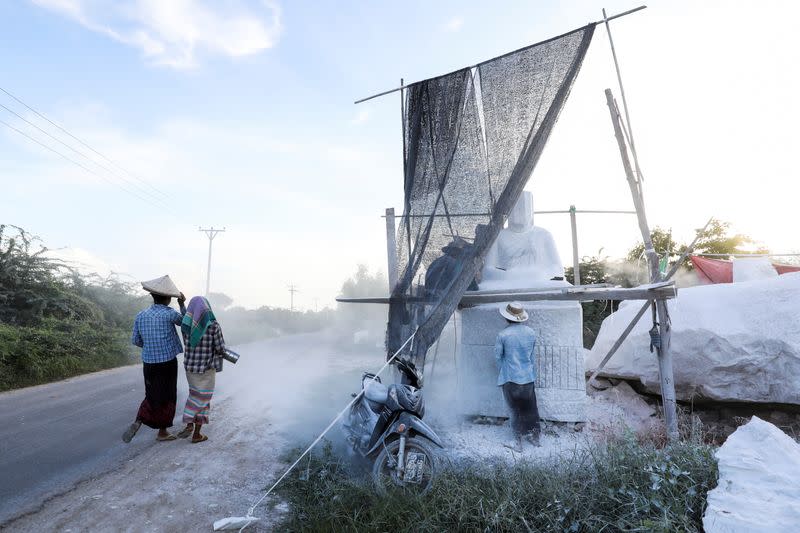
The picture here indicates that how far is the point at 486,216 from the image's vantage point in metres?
6.07

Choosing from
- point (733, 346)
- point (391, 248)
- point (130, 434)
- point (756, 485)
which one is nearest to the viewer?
point (756, 485)

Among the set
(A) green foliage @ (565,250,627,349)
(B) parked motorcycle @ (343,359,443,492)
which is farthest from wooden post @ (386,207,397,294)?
(A) green foliage @ (565,250,627,349)

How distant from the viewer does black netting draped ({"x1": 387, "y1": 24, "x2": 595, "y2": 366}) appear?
5.83 metres

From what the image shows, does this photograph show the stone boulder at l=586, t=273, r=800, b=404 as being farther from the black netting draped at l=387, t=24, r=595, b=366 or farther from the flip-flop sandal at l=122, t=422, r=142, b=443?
the flip-flop sandal at l=122, t=422, r=142, b=443

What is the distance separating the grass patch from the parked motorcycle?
20 centimetres

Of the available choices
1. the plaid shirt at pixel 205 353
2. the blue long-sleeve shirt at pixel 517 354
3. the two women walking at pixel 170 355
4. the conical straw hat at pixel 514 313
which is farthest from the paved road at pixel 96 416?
the conical straw hat at pixel 514 313

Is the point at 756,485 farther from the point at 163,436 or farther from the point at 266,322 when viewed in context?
the point at 266,322

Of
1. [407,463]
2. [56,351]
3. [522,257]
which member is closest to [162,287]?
[407,463]

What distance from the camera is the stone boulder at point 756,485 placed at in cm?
267

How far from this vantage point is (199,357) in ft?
18.9

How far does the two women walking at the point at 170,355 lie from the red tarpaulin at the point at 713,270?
1195cm

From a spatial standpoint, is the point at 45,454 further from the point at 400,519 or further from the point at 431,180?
the point at 431,180

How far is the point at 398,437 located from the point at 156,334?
312 cm

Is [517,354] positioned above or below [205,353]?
below
